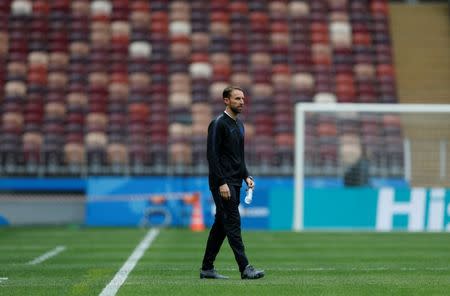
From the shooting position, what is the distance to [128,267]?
12539 millimetres

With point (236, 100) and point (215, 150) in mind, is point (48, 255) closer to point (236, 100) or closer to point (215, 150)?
point (215, 150)

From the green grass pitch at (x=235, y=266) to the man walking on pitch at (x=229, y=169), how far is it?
1.19ft

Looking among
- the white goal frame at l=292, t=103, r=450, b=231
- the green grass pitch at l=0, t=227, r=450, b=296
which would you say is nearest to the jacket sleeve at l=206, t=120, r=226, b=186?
the green grass pitch at l=0, t=227, r=450, b=296

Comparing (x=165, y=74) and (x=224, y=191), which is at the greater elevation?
(x=165, y=74)

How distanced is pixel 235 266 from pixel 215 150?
2.78 metres

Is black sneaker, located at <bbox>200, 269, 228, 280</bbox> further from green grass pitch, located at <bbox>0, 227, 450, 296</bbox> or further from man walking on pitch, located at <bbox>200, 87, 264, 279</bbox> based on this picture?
man walking on pitch, located at <bbox>200, 87, 264, 279</bbox>

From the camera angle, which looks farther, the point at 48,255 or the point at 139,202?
the point at 139,202

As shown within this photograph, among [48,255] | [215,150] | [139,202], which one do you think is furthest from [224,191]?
[139,202]

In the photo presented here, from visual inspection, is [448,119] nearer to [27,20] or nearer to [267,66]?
[267,66]

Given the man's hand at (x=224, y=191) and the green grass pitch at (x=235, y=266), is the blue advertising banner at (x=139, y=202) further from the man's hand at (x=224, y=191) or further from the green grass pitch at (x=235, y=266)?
the man's hand at (x=224, y=191)

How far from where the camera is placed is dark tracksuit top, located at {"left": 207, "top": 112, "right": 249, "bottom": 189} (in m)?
10.5

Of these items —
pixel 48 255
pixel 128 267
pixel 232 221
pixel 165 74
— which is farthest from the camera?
Result: pixel 165 74

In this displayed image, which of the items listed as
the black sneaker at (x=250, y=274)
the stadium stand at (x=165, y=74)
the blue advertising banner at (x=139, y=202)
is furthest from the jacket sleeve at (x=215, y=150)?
the stadium stand at (x=165, y=74)

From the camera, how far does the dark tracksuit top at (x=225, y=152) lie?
10477 millimetres
